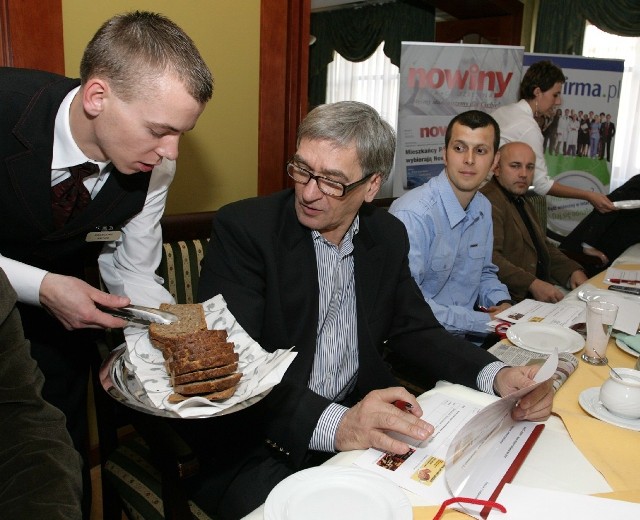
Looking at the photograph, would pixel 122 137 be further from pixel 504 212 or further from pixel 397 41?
pixel 397 41

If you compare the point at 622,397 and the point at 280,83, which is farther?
the point at 280,83

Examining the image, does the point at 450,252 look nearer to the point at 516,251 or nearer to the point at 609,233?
the point at 516,251

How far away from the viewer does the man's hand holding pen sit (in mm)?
1122

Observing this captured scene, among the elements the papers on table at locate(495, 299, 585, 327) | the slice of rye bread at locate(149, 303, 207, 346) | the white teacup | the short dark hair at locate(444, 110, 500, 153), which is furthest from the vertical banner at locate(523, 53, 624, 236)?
the slice of rye bread at locate(149, 303, 207, 346)

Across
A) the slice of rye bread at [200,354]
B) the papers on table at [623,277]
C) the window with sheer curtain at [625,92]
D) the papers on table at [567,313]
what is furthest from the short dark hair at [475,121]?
the window with sheer curtain at [625,92]

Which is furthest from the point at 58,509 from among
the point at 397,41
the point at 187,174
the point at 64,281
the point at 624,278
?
the point at 397,41

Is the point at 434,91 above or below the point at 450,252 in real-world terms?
above

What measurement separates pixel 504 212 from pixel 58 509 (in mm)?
2921

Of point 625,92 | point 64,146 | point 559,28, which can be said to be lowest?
point 64,146

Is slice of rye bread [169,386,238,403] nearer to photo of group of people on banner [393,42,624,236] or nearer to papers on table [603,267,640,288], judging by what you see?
papers on table [603,267,640,288]

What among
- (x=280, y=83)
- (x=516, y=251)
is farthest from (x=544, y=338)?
(x=280, y=83)

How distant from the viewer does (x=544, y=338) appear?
1777 mm

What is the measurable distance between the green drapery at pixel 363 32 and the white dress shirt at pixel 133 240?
694cm

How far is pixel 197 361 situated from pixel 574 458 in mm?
783
